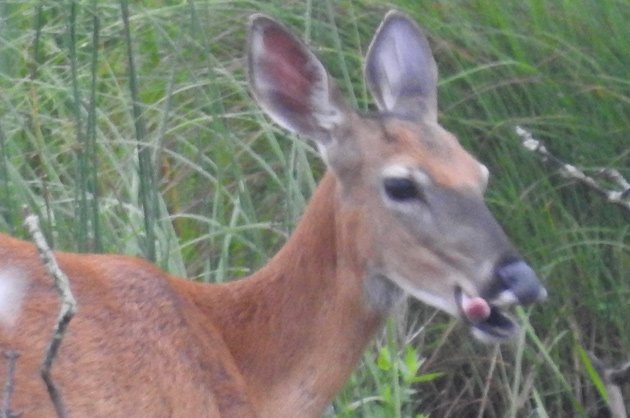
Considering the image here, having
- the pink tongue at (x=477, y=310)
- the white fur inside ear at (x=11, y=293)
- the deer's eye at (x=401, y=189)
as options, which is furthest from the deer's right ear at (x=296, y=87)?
the white fur inside ear at (x=11, y=293)

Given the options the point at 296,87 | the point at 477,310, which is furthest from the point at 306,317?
the point at 296,87

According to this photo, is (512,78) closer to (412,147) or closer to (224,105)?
(224,105)

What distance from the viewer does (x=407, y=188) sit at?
215 inches

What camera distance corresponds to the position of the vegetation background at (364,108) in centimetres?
665

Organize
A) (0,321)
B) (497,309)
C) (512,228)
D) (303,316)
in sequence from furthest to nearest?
(512,228), (303,316), (497,309), (0,321)

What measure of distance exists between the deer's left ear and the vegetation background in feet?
0.99

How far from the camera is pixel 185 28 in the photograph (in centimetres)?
727

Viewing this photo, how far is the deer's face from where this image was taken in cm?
523

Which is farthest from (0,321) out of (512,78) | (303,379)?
(512,78)

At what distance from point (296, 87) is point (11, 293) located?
1.37 meters

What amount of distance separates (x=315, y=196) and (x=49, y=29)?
1984mm

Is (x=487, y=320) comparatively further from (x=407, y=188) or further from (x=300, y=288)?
(x=300, y=288)

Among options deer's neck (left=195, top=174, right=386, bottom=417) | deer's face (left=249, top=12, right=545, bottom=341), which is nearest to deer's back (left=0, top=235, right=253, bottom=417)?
deer's neck (left=195, top=174, right=386, bottom=417)

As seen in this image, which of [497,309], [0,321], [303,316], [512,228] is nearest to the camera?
[0,321]
